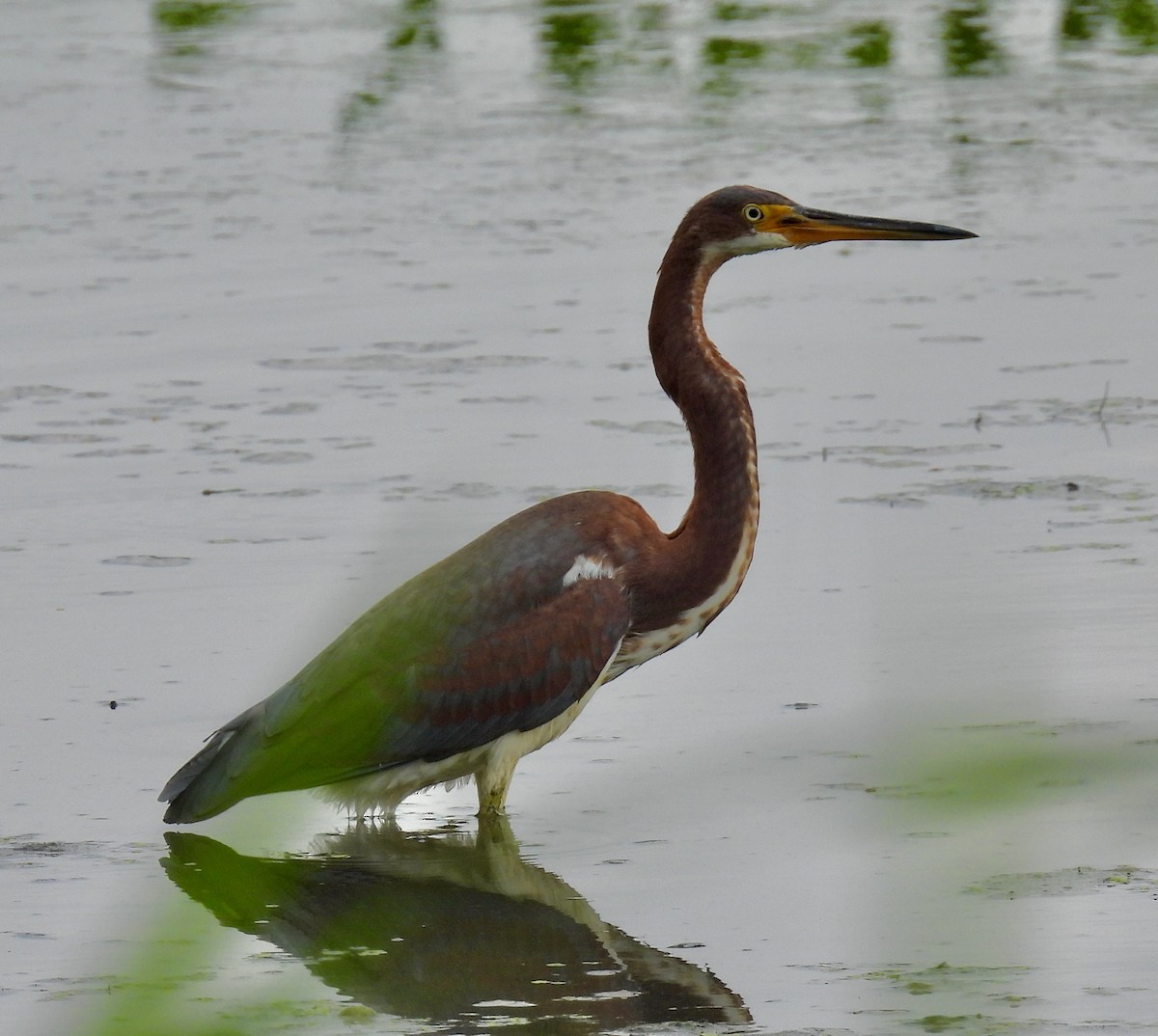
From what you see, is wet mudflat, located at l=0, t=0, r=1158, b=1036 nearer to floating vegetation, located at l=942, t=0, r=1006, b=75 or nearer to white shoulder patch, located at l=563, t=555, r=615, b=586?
floating vegetation, located at l=942, t=0, r=1006, b=75

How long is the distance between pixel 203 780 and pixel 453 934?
0.76 meters

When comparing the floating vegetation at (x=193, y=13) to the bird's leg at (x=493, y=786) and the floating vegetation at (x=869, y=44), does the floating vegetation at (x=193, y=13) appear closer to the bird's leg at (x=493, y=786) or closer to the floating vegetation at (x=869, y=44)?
the floating vegetation at (x=869, y=44)

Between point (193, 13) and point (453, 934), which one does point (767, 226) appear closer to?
point (453, 934)

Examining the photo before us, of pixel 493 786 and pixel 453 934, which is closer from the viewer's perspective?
pixel 453 934

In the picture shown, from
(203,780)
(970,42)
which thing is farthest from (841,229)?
(970,42)

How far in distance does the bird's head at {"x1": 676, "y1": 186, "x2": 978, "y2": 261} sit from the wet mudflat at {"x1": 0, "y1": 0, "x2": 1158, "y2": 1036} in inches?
37.8

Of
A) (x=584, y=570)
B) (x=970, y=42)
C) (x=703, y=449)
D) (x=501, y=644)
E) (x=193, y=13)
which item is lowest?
(x=970, y=42)

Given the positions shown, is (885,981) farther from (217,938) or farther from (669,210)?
(669,210)

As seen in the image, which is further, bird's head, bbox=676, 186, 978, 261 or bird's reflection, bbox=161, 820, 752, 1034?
bird's head, bbox=676, 186, 978, 261

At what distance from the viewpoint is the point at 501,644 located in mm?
4676

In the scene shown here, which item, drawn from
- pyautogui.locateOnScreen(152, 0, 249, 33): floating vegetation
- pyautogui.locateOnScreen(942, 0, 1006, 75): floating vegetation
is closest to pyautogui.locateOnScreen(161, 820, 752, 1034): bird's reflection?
pyautogui.locateOnScreen(942, 0, 1006, 75): floating vegetation

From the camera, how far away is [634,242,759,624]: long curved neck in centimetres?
478

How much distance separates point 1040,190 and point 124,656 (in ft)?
27.0

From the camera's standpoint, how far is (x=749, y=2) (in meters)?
21.5
